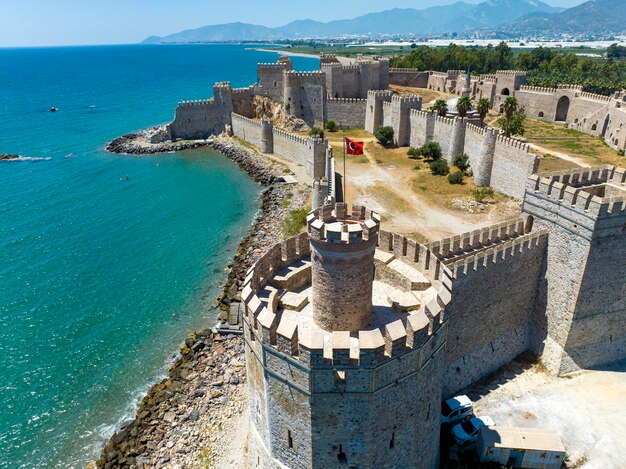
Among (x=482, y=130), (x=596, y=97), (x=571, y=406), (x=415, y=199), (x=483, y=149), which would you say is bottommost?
(x=571, y=406)

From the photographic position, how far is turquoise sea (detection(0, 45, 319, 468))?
2309 centimetres

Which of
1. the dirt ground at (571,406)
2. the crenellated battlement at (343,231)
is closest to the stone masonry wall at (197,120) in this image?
the dirt ground at (571,406)

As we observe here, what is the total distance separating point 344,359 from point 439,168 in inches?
1562

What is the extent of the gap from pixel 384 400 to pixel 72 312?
88.1 feet

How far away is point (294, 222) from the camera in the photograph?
130 ft

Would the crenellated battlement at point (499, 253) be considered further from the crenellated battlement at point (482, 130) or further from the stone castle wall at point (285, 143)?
the stone castle wall at point (285, 143)

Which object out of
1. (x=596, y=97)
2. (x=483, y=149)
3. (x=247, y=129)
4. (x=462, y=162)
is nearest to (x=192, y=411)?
(x=483, y=149)

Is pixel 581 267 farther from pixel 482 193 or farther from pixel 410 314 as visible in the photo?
pixel 482 193

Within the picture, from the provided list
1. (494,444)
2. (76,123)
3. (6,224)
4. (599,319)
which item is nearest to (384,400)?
(494,444)

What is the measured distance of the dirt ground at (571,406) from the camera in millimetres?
17719

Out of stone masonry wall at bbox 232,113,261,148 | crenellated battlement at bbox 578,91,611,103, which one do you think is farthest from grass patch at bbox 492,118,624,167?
stone masonry wall at bbox 232,113,261,148

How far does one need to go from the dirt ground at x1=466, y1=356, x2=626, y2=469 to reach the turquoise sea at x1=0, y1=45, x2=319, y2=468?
57.8 feet

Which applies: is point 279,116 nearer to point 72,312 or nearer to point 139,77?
point 72,312

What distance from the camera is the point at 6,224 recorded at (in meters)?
44.4
